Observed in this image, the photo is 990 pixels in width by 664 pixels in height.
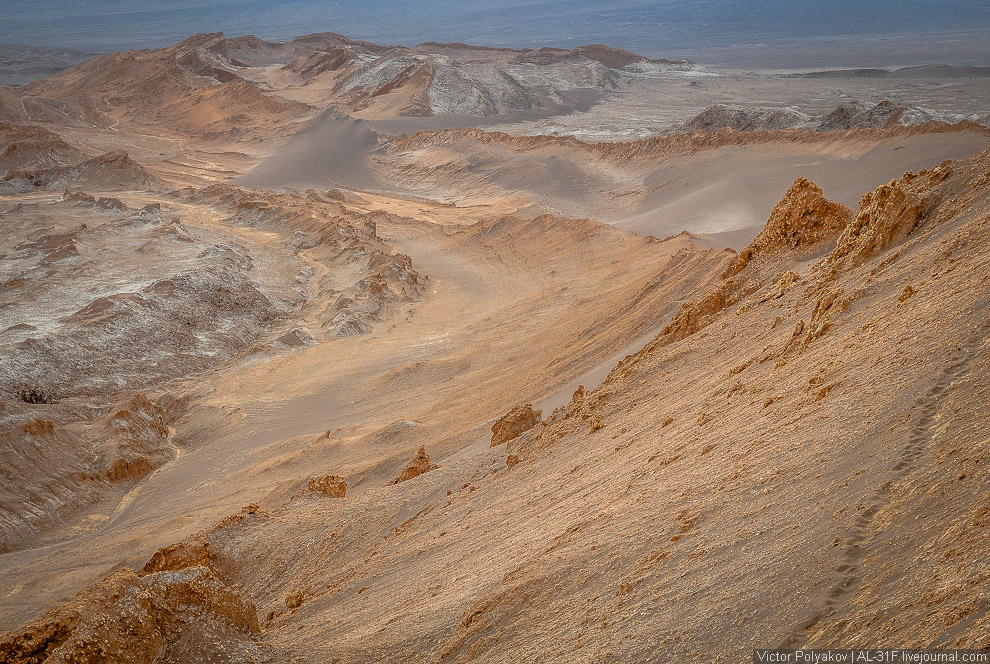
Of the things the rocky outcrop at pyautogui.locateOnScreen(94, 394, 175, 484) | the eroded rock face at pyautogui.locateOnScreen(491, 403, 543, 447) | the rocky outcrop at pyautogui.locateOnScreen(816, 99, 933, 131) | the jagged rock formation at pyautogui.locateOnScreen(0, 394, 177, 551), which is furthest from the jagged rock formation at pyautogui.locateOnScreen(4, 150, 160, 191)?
the rocky outcrop at pyautogui.locateOnScreen(816, 99, 933, 131)

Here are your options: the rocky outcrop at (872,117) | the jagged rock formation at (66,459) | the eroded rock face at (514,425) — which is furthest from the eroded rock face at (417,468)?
the rocky outcrop at (872,117)

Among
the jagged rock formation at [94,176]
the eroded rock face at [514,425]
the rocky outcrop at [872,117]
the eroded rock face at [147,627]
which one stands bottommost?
the eroded rock face at [514,425]

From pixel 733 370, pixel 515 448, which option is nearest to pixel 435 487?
pixel 515 448

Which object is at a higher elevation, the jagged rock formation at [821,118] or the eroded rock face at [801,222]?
the jagged rock formation at [821,118]

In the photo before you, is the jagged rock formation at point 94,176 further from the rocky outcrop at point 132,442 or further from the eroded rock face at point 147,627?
the eroded rock face at point 147,627

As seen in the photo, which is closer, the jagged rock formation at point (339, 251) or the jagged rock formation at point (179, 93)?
the jagged rock formation at point (339, 251)

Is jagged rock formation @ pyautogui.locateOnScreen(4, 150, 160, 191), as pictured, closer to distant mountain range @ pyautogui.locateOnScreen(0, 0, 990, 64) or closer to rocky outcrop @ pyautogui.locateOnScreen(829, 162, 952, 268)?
rocky outcrop @ pyautogui.locateOnScreen(829, 162, 952, 268)

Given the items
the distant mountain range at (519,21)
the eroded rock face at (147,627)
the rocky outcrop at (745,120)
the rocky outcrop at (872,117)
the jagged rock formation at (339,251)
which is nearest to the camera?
the eroded rock face at (147,627)

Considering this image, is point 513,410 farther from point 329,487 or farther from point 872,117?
point 872,117
